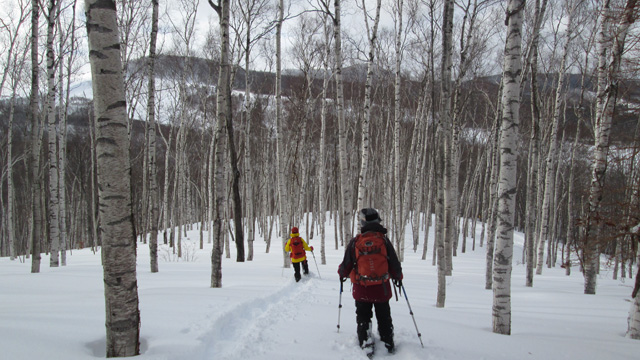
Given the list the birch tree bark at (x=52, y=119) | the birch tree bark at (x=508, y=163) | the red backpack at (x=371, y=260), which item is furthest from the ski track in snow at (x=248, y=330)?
the birch tree bark at (x=52, y=119)

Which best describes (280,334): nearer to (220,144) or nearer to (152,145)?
(220,144)

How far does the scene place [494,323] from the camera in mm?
4273

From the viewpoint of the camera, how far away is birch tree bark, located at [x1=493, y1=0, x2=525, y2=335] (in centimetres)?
405

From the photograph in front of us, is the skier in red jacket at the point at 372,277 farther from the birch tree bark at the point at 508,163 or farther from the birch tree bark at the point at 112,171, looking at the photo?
the birch tree bark at the point at 112,171

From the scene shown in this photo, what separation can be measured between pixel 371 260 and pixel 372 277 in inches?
7.2

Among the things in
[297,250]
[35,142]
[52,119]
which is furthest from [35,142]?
[297,250]

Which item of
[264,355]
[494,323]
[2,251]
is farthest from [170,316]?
[2,251]

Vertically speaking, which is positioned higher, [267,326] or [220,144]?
[220,144]

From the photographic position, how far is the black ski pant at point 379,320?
356cm

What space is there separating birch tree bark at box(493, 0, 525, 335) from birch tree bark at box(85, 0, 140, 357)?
423cm

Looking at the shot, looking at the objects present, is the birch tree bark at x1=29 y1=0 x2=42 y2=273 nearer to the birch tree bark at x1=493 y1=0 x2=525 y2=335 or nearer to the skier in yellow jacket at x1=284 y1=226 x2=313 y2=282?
the skier in yellow jacket at x1=284 y1=226 x2=313 y2=282

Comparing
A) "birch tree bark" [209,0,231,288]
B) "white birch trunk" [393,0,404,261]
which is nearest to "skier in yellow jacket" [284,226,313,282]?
"birch tree bark" [209,0,231,288]

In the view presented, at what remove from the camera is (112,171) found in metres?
2.55

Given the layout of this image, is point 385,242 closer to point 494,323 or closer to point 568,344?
point 494,323
